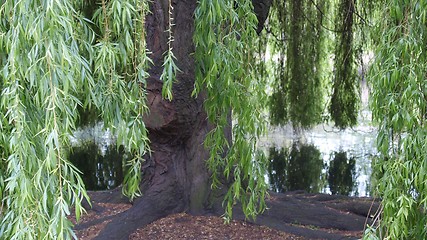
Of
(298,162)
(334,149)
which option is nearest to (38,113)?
(298,162)

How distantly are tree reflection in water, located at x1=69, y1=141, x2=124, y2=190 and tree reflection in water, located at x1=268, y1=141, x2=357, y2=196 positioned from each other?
1.90 m

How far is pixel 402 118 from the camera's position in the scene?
7.81ft

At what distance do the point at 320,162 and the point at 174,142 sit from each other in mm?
4476

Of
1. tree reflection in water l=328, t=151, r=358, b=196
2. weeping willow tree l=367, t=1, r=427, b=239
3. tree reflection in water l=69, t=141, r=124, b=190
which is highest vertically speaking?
weeping willow tree l=367, t=1, r=427, b=239

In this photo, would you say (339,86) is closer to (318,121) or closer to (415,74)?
(318,121)

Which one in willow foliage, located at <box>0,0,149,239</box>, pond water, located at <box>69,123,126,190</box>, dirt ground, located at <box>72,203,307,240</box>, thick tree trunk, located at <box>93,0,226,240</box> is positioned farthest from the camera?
pond water, located at <box>69,123,126,190</box>

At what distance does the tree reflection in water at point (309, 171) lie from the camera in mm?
7258

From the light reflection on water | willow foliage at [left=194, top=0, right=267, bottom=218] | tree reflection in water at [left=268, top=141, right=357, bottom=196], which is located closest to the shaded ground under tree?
willow foliage at [left=194, top=0, right=267, bottom=218]

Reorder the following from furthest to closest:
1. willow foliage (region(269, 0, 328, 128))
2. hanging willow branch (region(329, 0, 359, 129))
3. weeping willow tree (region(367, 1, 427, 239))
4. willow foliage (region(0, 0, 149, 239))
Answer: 1. willow foliage (region(269, 0, 328, 128))
2. hanging willow branch (region(329, 0, 359, 129))
3. weeping willow tree (region(367, 1, 427, 239))
4. willow foliage (region(0, 0, 149, 239))

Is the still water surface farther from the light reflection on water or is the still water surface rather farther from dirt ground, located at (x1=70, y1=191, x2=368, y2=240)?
dirt ground, located at (x1=70, y1=191, x2=368, y2=240)

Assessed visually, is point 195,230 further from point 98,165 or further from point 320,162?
point 320,162

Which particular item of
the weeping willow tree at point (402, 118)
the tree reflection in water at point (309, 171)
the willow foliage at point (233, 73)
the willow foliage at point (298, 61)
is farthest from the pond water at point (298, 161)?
the weeping willow tree at point (402, 118)

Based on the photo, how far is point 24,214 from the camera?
1925mm

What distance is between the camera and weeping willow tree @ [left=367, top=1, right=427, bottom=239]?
232 cm
